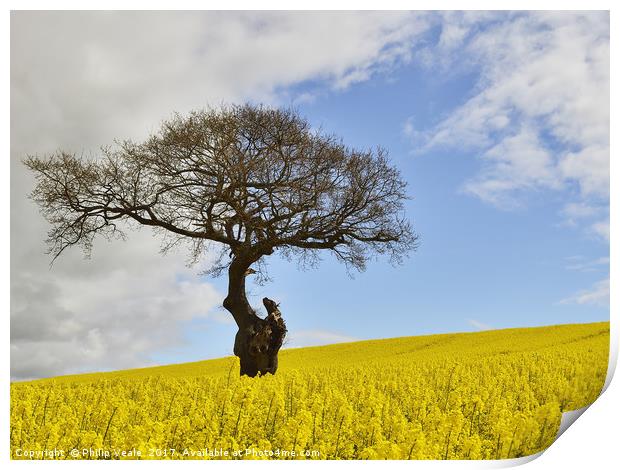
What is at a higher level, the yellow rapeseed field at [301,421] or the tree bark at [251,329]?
the tree bark at [251,329]

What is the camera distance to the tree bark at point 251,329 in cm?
1108

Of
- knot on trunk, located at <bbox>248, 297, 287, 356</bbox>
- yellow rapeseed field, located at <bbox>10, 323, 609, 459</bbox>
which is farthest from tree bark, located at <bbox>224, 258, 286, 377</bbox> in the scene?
yellow rapeseed field, located at <bbox>10, 323, 609, 459</bbox>

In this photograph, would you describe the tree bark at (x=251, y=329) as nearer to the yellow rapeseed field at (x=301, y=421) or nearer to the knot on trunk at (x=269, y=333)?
the knot on trunk at (x=269, y=333)

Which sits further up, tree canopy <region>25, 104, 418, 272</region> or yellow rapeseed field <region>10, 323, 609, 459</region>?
tree canopy <region>25, 104, 418, 272</region>

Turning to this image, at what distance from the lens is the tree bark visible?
1108 centimetres

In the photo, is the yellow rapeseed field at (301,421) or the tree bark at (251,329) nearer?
the yellow rapeseed field at (301,421)

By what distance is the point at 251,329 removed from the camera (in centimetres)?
1110

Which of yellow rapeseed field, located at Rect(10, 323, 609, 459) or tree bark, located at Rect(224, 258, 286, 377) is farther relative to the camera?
tree bark, located at Rect(224, 258, 286, 377)

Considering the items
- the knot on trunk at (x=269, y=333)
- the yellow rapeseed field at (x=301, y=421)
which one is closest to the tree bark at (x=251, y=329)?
the knot on trunk at (x=269, y=333)

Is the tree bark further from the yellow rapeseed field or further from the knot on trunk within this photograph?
the yellow rapeseed field

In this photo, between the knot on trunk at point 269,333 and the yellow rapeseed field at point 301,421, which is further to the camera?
the knot on trunk at point 269,333
